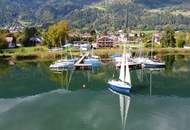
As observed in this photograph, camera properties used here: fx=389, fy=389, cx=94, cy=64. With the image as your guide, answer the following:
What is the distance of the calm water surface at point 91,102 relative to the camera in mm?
40406

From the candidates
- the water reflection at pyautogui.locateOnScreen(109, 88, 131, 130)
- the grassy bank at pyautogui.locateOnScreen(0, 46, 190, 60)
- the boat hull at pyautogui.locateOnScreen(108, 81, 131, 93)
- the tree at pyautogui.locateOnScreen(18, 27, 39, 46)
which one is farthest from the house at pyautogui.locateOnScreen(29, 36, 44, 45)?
the boat hull at pyautogui.locateOnScreen(108, 81, 131, 93)

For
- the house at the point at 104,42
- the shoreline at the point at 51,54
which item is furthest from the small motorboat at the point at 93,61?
the house at the point at 104,42

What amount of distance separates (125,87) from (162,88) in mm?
9817

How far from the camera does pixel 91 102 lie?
2005 inches

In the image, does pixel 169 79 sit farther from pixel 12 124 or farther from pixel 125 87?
pixel 12 124

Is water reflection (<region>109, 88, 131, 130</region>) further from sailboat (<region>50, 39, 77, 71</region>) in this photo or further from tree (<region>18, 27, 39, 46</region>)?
tree (<region>18, 27, 39, 46</region>)

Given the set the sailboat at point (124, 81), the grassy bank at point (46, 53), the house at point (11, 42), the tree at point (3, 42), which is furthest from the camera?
the house at point (11, 42)

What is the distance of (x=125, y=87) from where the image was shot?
174ft

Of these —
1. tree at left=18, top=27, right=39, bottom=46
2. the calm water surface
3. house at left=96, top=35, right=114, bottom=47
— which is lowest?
the calm water surface

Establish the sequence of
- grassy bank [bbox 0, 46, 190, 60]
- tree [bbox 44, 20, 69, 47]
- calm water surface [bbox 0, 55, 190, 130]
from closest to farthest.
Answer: calm water surface [bbox 0, 55, 190, 130]
grassy bank [bbox 0, 46, 190, 60]
tree [bbox 44, 20, 69, 47]

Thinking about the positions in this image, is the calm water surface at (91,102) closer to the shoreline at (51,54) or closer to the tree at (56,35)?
the shoreline at (51,54)

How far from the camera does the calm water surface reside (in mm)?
40406

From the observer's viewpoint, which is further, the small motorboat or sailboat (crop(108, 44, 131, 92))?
the small motorboat

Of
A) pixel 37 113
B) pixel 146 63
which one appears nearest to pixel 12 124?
pixel 37 113
